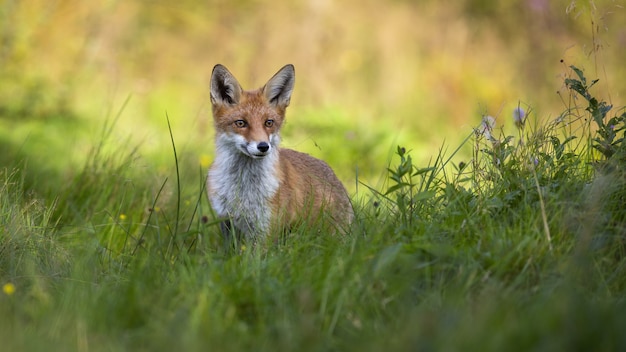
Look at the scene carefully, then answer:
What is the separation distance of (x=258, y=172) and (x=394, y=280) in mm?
2134

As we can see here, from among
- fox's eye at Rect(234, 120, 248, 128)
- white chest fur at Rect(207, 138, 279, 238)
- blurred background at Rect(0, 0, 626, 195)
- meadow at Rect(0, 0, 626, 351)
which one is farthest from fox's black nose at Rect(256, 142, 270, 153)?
blurred background at Rect(0, 0, 626, 195)

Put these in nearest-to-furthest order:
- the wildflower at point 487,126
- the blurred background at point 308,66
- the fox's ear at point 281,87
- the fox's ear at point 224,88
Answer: the wildflower at point 487,126, the fox's ear at point 224,88, the fox's ear at point 281,87, the blurred background at point 308,66

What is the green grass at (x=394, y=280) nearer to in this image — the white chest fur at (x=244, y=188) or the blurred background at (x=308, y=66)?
the white chest fur at (x=244, y=188)

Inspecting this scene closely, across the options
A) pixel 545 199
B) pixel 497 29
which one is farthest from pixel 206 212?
pixel 497 29

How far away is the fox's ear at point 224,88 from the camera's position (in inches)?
209

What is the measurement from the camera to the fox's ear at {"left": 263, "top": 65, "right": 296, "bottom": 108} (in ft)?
17.9

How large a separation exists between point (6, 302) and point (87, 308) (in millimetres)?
422

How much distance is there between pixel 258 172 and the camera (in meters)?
5.18

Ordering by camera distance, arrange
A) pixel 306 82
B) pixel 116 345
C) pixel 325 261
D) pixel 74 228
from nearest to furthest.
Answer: pixel 116 345 < pixel 325 261 < pixel 74 228 < pixel 306 82

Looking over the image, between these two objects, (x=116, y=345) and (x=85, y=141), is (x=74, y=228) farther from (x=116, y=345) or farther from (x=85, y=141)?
(x=85, y=141)

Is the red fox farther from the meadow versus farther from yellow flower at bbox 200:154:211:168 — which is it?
yellow flower at bbox 200:154:211:168

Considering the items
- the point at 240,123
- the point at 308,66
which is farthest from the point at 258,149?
the point at 308,66

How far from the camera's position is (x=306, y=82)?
1187cm

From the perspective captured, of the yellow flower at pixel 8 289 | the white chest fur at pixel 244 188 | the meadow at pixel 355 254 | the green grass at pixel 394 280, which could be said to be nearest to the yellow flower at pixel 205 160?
the meadow at pixel 355 254
